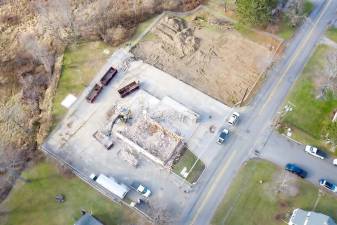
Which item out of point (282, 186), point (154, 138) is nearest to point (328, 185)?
point (282, 186)

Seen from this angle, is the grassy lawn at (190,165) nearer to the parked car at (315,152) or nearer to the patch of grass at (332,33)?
the parked car at (315,152)

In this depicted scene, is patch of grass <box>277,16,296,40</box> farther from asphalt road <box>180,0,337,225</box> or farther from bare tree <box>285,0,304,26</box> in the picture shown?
asphalt road <box>180,0,337,225</box>

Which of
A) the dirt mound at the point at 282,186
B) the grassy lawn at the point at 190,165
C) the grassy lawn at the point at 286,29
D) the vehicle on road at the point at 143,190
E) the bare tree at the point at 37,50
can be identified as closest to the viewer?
the dirt mound at the point at 282,186

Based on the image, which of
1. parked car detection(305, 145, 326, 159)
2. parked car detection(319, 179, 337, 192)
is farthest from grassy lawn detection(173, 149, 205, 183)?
parked car detection(319, 179, 337, 192)

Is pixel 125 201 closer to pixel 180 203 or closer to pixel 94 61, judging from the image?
pixel 180 203

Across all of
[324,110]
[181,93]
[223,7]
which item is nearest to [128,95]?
[181,93]

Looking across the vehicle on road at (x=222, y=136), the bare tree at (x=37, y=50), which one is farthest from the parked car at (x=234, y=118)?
the bare tree at (x=37, y=50)
